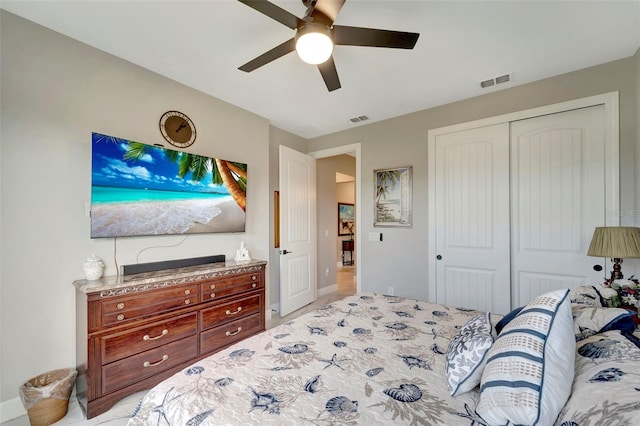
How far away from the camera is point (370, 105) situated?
3.16 meters

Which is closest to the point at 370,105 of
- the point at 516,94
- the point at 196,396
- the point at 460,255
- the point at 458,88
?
the point at 458,88

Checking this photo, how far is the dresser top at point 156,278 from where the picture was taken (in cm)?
183

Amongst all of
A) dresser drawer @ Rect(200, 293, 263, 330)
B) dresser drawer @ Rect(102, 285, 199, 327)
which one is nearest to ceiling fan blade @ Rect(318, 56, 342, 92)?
dresser drawer @ Rect(102, 285, 199, 327)

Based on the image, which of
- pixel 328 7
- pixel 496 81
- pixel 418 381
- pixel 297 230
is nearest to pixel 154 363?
pixel 418 381

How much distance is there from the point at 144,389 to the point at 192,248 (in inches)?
47.7

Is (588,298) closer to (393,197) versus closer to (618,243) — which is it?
(618,243)

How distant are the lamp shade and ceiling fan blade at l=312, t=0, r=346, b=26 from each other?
2.47 metres

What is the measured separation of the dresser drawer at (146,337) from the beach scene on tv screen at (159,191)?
0.78 metres

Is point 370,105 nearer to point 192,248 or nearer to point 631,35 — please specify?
point 631,35

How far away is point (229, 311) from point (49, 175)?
1.76 meters

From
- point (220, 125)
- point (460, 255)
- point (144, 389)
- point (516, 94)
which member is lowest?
point (144, 389)

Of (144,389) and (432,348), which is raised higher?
(432,348)

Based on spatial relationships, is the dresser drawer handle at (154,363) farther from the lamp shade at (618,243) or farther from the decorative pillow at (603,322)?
the lamp shade at (618,243)

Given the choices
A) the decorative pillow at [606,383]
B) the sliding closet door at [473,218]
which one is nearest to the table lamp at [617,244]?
the sliding closet door at [473,218]
